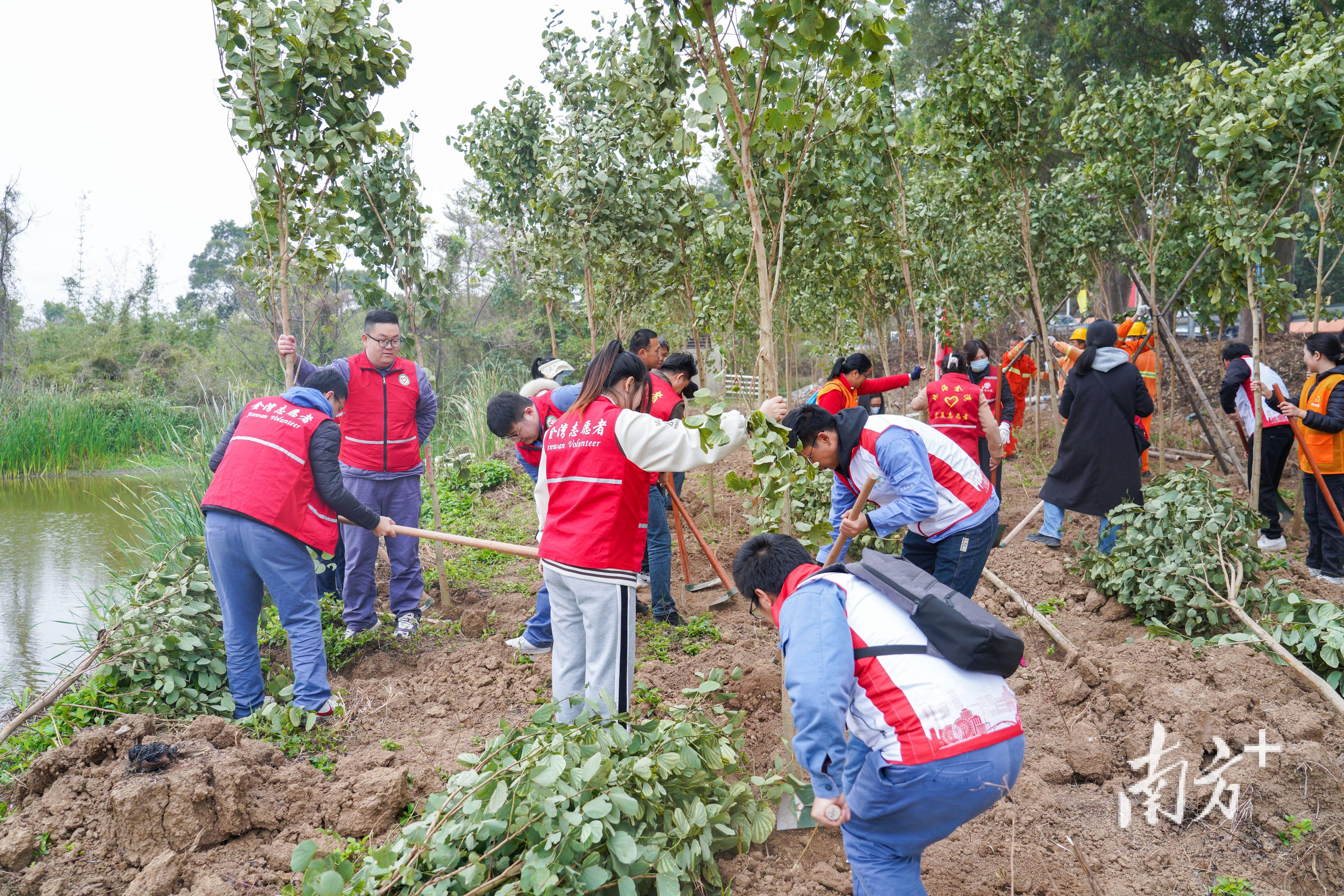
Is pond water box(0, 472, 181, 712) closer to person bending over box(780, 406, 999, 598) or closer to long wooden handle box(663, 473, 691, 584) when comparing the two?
long wooden handle box(663, 473, 691, 584)

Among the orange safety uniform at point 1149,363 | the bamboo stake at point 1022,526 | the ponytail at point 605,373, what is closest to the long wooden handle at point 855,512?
the ponytail at point 605,373

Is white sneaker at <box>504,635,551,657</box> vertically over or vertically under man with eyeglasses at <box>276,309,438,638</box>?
under

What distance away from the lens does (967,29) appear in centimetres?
1483

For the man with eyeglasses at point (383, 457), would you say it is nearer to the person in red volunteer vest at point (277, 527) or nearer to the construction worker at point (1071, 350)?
the person in red volunteer vest at point (277, 527)

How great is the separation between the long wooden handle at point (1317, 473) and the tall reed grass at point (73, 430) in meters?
13.0

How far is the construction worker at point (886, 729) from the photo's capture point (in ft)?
6.53

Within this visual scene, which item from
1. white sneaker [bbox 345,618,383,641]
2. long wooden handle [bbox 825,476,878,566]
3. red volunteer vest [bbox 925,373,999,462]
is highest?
red volunteer vest [bbox 925,373,999,462]

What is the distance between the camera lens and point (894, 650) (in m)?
2.04

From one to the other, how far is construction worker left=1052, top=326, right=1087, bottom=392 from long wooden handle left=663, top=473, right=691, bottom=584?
3116 millimetres

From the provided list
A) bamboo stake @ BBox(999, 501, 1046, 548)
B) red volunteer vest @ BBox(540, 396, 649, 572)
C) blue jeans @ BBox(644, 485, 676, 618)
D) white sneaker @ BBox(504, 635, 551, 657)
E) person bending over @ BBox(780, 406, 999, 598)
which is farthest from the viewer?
bamboo stake @ BBox(999, 501, 1046, 548)

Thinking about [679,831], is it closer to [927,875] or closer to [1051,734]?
[927,875]

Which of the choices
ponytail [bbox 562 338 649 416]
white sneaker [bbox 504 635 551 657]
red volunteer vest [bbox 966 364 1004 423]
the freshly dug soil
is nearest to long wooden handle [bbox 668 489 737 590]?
→ the freshly dug soil

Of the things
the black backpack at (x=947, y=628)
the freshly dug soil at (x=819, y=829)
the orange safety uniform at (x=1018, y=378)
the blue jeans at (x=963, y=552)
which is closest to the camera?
the black backpack at (x=947, y=628)

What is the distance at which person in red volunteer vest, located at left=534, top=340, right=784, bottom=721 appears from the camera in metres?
3.00
